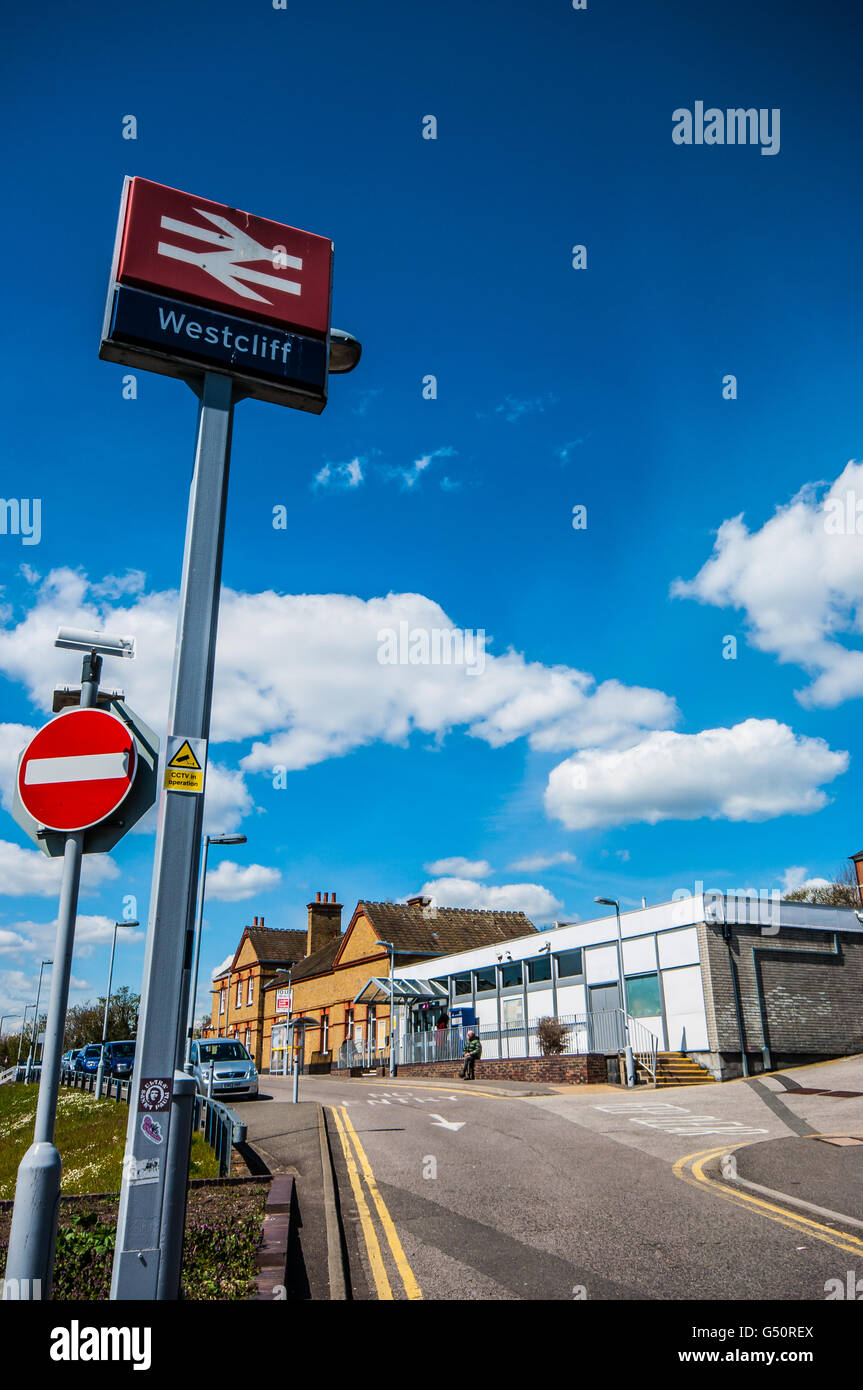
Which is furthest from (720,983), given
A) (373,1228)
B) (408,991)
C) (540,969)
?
(373,1228)

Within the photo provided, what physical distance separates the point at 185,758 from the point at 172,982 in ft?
3.66

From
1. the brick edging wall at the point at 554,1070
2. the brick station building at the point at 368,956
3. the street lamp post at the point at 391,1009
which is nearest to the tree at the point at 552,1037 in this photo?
the brick edging wall at the point at 554,1070

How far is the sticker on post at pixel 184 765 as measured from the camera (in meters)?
4.81

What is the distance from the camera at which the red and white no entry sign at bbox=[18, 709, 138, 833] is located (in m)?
4.62

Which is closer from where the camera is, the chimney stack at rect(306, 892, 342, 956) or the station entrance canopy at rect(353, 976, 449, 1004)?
the station entrance canopy at rect(353, 976, 449, 1004)

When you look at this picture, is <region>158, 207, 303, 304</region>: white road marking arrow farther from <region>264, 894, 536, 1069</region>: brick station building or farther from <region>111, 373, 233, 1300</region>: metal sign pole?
<region>264, 894, 536, 1069</region>: brick station building

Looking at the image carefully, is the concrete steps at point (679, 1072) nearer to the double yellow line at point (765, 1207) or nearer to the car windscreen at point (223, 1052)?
the car windscreen at point (223, 1052)

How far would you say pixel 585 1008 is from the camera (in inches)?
1267

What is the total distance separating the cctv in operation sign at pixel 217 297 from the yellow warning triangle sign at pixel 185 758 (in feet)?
8.17

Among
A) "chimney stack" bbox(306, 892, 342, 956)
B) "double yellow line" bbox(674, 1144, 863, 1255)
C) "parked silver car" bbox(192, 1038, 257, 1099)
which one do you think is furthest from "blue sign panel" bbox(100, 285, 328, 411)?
"chimney stack" bbox(306, 892, 342, 956)

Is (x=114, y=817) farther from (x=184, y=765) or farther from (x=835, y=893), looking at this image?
(x=835, y=893)

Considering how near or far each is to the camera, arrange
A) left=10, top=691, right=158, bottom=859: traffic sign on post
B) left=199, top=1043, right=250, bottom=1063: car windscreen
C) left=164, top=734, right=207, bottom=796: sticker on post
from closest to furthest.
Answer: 1. left=10, top=691, right=158, bottom=859: traffic sign on post
2. left=164, top=734, right=207, bottom=796: sticker on post
3. left=199, top=1043, right=250, bottom=1063: car windscreen

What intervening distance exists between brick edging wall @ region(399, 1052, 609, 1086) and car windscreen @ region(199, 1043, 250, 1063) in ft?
27.3

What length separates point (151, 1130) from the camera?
14.0ft
